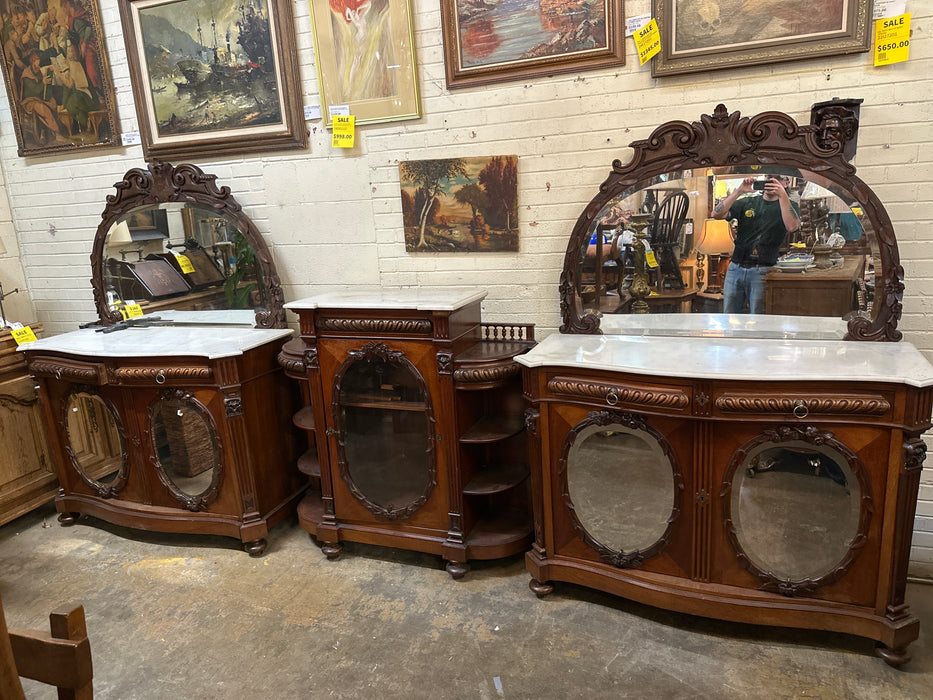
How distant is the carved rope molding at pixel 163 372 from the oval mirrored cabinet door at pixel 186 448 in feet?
0.33

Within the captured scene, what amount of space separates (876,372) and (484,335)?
1.56 meters

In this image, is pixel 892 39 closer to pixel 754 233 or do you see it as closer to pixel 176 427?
pixel 754 233

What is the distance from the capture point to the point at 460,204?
2.96 metres

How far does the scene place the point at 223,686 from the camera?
220cm

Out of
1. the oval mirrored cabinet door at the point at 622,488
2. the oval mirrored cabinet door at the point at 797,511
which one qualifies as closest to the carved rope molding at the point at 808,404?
the oval mirrored cabinet door at the point at 797,511

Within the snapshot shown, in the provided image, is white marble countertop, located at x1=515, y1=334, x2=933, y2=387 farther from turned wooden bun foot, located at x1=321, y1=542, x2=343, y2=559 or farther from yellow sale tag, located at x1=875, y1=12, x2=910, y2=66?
turned wooden bun foot, located at x1=321, y1=542, x2=343, y2=559

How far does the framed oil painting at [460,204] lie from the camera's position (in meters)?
2.88

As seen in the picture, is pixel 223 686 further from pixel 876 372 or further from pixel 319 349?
pixel 876 372

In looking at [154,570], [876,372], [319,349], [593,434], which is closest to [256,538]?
[154,570]

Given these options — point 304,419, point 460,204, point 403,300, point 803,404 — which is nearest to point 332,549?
point 304,419

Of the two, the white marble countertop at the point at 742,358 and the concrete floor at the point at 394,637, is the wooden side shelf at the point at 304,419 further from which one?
the white marble countertop at the point at 742,358

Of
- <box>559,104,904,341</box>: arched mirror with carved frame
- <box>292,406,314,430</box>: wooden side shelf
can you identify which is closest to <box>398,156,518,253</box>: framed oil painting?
<box>559,104,904,341</box>: arched mirror with carved frame

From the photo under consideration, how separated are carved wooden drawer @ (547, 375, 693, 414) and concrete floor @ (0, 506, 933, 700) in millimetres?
850

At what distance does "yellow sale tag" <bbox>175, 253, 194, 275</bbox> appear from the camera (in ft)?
11.2
